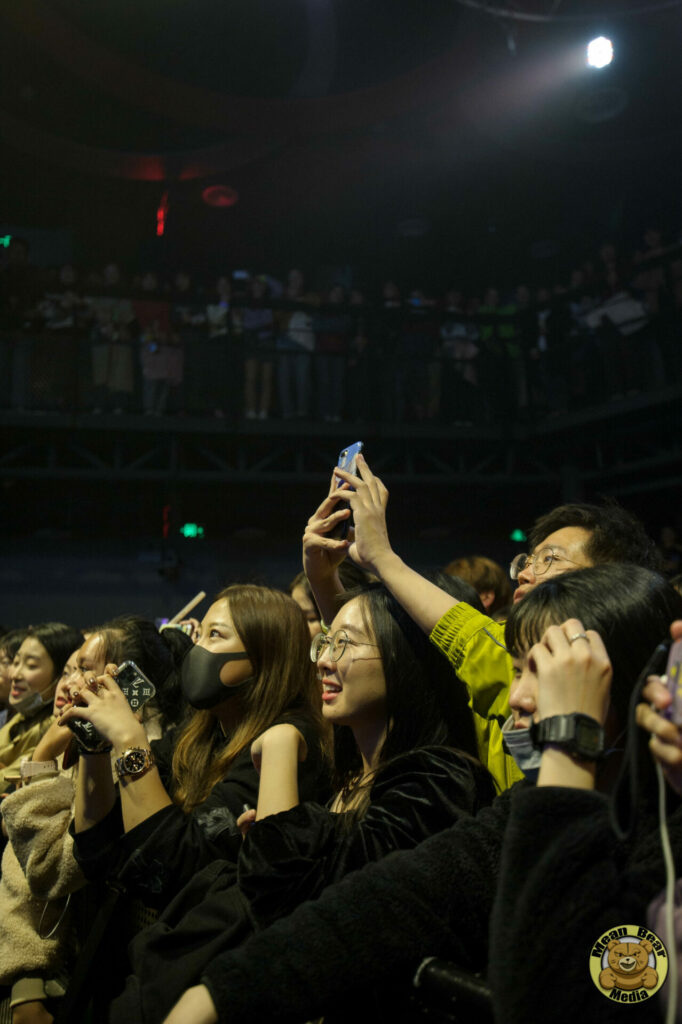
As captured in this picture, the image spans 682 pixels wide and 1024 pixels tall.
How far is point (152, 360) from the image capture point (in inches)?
328

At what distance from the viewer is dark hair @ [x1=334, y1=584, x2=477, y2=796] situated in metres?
1.75

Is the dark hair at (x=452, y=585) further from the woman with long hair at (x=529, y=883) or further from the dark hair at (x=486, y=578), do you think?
the dark hair at (x=486, y=578)

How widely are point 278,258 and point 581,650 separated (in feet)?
38.6

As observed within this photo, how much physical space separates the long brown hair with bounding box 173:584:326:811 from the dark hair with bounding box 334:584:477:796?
40 centimetres

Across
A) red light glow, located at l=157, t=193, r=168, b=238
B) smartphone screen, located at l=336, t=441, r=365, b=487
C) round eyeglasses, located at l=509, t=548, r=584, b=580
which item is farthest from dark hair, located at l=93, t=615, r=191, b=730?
red light glow, located at l=157, t=193, r=168, b=238

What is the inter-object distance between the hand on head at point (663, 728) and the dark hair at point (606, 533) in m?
1.07

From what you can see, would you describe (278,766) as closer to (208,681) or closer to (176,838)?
(176,838)

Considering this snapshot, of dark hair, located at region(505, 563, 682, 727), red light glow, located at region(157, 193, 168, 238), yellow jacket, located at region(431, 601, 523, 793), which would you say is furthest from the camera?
red light glow, located at region(157, 193, 168, 238)

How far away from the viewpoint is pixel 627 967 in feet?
3.35

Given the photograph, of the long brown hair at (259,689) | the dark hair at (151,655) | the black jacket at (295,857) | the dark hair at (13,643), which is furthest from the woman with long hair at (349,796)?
the dark hair at (13,643)

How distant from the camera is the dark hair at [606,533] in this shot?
206cm

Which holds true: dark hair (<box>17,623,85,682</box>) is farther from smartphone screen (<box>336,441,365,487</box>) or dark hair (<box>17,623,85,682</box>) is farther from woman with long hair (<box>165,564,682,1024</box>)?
woman with long hair (<box>165,564,682,1024</box>)

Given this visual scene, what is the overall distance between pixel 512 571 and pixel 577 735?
1188 mm

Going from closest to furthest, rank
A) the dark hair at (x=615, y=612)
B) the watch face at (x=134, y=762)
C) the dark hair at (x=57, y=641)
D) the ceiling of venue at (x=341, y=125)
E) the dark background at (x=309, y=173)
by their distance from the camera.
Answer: the dark hair at (x=615, y=612), the watch face at (x=134, y=762), the dark hair at (x=57, y=641), the ceiling of venue at (x=341, y=125), the dark background at (x=309, y=173)
